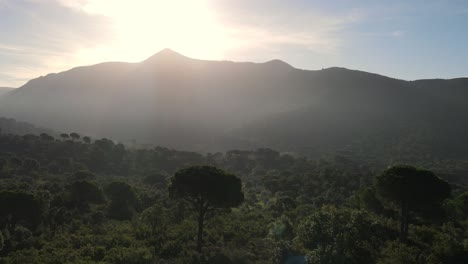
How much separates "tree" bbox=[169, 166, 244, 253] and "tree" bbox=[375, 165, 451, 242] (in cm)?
1675

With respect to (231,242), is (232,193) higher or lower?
higher

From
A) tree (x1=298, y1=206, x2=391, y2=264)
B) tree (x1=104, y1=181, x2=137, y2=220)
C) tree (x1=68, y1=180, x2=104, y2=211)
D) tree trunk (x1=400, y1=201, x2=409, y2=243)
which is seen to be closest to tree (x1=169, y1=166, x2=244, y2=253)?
tree (x1=298, y1=206, x2=391, y2=264)

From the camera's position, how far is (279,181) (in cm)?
9612

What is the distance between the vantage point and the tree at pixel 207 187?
130 feet

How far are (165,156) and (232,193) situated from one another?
9518 centimetres

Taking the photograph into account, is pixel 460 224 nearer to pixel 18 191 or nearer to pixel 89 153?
pixel 18 191

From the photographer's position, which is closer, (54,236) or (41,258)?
(41,258)

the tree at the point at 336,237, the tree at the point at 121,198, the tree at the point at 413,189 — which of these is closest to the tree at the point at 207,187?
the tree at the point at 336,237

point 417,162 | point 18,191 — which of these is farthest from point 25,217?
point 417,162

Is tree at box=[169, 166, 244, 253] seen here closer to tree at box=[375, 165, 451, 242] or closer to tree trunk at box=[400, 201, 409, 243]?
tree at box=[375, 165, 451, 242]

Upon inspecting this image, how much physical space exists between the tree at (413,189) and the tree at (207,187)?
16.7 m

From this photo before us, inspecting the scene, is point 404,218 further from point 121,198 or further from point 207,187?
point 121,198

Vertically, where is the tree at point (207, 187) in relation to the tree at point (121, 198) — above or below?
above

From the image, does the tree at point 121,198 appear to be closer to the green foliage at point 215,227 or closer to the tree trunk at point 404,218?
the green foliage at point 215,227
